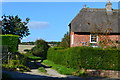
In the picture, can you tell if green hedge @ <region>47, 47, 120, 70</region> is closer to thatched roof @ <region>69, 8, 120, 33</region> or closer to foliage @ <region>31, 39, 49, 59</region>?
thatched roof @ <region>69, 8, 120, 33</region>

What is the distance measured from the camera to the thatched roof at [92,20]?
113ft

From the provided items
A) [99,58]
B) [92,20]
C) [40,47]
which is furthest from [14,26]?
[99,58]

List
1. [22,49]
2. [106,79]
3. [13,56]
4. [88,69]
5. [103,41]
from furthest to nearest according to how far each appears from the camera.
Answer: [22,49] → [103,41] → [13,56] → [88,69] → [106,79]

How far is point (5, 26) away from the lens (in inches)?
1745

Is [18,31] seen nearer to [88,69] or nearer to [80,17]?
[80,17]

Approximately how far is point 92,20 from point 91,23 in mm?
708

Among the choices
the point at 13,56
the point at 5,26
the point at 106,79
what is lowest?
the point at 106,79

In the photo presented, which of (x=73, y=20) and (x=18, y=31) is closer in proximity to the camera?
(x=73, y=20)

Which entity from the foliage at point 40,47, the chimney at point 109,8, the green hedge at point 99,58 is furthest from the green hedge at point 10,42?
the foliage at point 40,47

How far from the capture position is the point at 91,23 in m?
35.1

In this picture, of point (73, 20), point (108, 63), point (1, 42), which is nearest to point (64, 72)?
point (108, 63)

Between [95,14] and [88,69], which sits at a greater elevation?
[95,14]

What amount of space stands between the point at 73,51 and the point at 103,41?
16.6 feet

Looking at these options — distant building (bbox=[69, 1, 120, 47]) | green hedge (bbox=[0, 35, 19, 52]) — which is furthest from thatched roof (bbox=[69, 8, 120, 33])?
green hedge (bbox=[0, 35, 19, 52])
